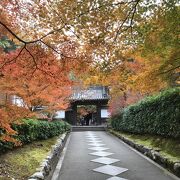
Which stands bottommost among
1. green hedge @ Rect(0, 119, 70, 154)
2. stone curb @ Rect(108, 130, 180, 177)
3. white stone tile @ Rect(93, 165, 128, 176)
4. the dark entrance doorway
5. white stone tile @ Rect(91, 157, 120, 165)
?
white stone tile @ Rect(93, 165, 128, 176)

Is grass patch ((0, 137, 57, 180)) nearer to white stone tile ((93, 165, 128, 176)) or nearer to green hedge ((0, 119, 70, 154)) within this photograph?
green hedge ((0, 119, 70, 154))

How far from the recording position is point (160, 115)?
459 inches

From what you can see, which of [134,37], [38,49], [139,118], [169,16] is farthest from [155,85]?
[139,118]

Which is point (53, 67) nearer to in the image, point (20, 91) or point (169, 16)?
point (20, 91)

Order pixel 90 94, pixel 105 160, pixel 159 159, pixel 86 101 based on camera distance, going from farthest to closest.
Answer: pixel 90 94, pixel 86 101, pixel 105 160, pixel 159 159

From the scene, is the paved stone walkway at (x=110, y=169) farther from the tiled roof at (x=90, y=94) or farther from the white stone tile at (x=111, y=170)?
the tiled roof at (x=90, y=94)

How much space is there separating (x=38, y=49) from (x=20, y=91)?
2502 mm

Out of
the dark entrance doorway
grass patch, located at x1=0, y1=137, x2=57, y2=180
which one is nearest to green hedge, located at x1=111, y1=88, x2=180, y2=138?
grass patch, located at x1=0, y1=137, x2=57, y2=180

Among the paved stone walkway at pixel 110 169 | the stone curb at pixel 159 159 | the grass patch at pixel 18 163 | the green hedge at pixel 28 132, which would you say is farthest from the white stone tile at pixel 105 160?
the green hedge at pixel 28 132

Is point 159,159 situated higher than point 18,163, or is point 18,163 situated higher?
point 18,163

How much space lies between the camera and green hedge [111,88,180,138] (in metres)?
9.98

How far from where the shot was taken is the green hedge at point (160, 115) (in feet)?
32.8

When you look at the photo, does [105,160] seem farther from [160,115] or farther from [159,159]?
[160,115]

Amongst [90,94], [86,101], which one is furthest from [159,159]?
[90,94]
